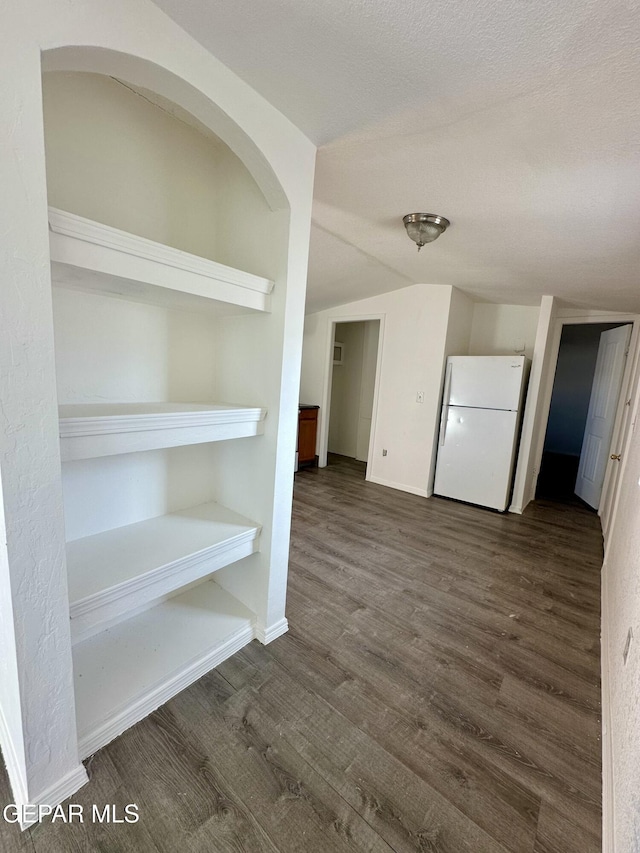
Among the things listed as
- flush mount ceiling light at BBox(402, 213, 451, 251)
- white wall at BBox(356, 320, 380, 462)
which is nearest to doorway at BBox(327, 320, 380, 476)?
white wall at BBox(356, 320, 380, 462)

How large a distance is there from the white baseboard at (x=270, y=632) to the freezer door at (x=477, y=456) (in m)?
2.72

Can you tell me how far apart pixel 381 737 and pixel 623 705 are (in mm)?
852

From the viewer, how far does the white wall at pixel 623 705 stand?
955 mm

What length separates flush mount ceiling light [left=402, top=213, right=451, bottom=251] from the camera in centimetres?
208

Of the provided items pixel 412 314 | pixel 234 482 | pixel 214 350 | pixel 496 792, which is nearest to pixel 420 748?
pixel 496 792

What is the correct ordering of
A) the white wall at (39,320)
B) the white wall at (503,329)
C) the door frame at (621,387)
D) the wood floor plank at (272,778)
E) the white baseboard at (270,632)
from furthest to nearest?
1. the white wall at (503,329)
2. the door frame at (621,387)
3. the white baseboard at (270,632)
4. the wood floor plank at (272,778)
5. the white wall at (39,320)

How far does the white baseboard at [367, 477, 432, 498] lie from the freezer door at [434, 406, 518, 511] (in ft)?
0.43

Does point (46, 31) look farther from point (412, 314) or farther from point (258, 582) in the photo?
point (412, 314)

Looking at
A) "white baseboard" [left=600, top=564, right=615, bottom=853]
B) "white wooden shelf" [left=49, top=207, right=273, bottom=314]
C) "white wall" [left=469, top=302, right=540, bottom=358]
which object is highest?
"white wall" [left=469, top=302, right=540, bottom=358]

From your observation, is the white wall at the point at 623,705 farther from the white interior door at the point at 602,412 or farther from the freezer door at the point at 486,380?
the white interior door at the point at 602,412

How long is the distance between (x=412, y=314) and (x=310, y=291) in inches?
46.2

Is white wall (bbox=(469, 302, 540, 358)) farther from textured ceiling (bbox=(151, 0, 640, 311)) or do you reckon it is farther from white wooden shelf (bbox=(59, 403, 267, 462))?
white wooden shelf (bbox=(59, 403, 267, 462))

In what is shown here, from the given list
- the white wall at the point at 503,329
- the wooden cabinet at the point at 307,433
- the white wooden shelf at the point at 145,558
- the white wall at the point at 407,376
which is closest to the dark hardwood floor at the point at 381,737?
the white wooden shelf at the point at 145,558

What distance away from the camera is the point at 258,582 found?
179 cm
